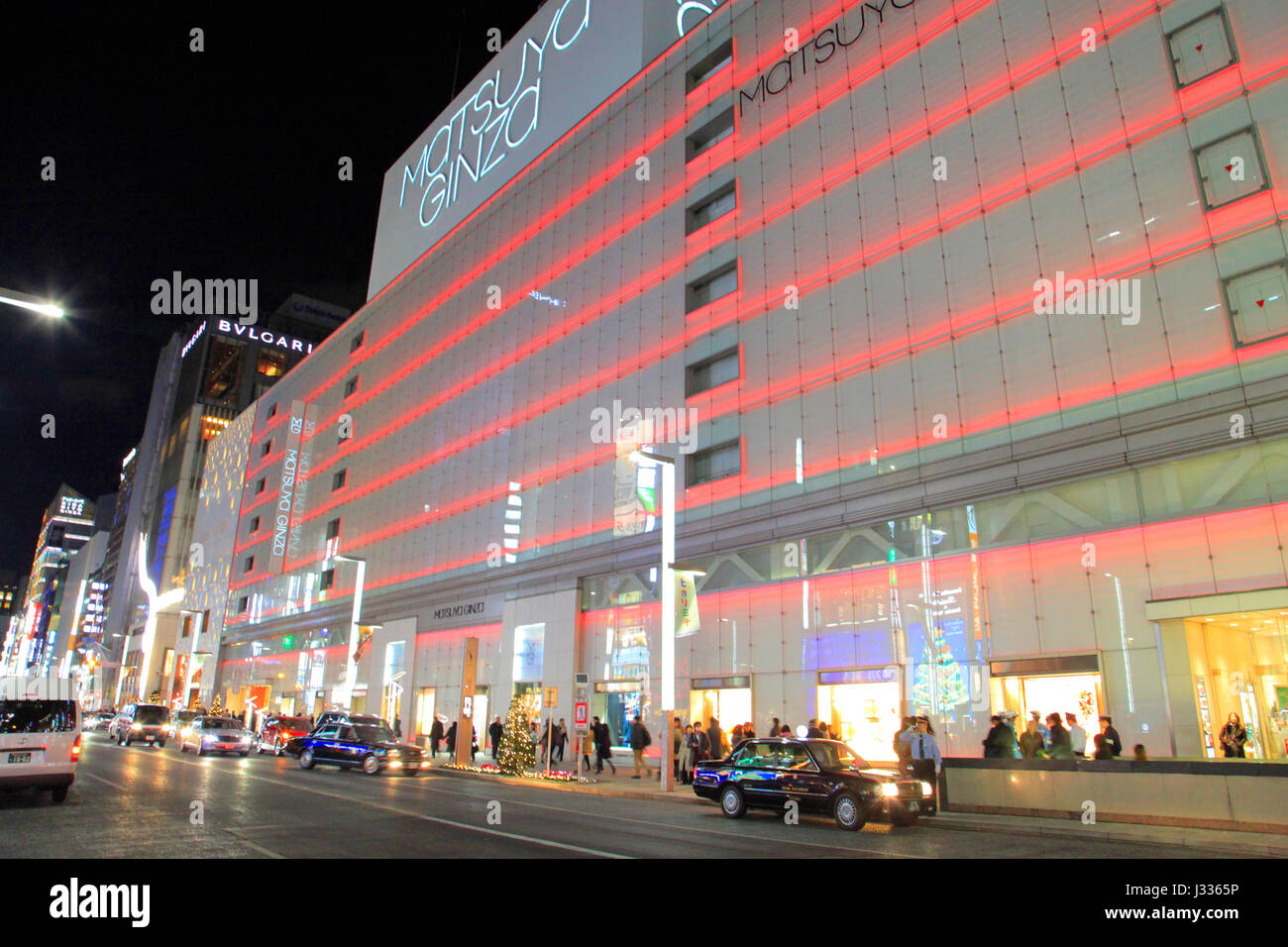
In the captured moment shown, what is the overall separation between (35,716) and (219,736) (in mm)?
21211

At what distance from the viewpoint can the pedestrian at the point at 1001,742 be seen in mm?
16656

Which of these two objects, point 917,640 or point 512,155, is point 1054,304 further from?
point 512,155

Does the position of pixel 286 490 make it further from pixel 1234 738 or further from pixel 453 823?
pixel 1234 738

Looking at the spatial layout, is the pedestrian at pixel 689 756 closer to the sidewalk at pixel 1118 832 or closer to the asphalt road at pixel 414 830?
the sidewalk at pixel 1118 832

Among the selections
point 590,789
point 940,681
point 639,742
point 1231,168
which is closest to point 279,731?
point 639,742

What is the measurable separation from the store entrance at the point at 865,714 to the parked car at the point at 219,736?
79.6 feet

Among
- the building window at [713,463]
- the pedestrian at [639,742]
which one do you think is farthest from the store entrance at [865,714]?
the building window at [713,463]

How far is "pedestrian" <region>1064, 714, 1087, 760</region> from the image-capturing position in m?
17.6

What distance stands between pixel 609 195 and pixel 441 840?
101ft

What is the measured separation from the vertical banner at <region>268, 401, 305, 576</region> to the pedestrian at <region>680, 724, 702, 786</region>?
4574 centimetres

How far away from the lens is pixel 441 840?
10242 mm

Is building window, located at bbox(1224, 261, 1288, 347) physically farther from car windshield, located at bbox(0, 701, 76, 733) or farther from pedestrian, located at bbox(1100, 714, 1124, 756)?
car windshield, located at bbox(0, 701, 76, 733)

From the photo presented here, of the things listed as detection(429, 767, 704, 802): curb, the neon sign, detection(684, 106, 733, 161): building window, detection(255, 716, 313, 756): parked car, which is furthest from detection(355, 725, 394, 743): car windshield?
the neon sign

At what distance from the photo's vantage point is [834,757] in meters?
15.0
